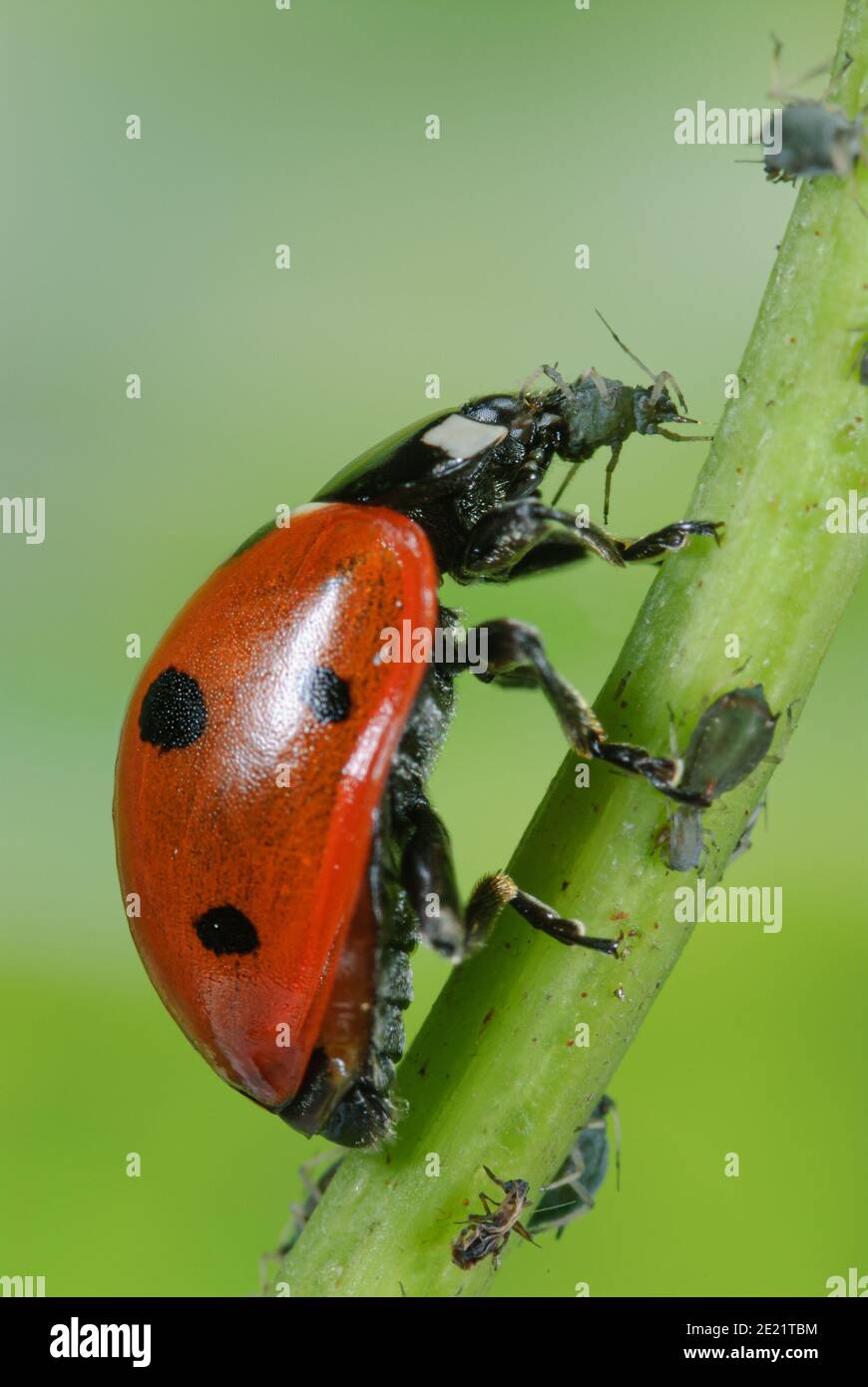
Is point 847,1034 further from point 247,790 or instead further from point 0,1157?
point 0,1157

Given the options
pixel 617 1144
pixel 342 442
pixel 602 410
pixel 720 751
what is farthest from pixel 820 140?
pixel 342 442

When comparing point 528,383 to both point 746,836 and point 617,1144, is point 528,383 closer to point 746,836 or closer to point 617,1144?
point 746,836

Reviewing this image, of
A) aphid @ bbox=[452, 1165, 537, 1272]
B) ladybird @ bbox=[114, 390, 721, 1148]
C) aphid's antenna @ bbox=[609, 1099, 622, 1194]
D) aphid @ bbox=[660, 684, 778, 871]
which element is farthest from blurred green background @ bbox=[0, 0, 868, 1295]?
aphid @ bbox=[660, 684, 778, 871]

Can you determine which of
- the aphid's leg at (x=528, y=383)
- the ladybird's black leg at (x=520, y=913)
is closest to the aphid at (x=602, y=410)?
the aphid's leg at (x=528, y=383)

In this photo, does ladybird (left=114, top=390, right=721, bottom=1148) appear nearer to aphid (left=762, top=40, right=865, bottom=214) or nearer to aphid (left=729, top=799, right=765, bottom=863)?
aphid (left=729, top=799, right=765, bottom=863)

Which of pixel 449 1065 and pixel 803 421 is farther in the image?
pixel 449 1065

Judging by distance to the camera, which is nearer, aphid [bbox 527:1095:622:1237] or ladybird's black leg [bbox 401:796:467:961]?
ladybird's black leg [bbox 401:796:467:961]
